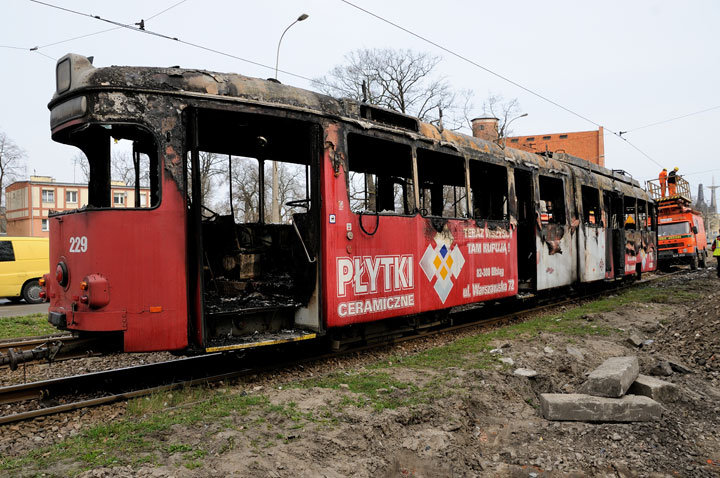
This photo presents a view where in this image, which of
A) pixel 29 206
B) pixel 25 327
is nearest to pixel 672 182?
pixel 25 327

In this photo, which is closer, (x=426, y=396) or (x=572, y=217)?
(x=426, y=396)

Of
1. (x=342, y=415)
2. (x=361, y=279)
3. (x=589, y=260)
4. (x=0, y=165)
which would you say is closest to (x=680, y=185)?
(x=589, y=260)

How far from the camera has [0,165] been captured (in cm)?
4447

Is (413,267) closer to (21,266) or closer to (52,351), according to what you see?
(52,351)

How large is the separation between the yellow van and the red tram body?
11.5 m

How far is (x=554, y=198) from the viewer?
12117 mm

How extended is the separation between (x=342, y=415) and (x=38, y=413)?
266cm

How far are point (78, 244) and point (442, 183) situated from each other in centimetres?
600

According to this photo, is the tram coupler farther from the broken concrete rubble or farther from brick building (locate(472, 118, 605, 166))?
brick building (locate(472, 118, 605, 166))

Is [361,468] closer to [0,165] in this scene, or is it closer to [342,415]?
[342,415]

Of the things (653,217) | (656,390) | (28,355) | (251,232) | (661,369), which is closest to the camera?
(28,355)

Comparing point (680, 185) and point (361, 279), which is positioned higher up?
point (680, 185)

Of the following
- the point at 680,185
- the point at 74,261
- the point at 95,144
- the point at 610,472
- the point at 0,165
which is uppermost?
the point at 0,165

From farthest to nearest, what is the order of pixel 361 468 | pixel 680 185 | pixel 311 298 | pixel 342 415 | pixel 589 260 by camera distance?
1. pixel 680 185
2. pixel 589 260
3. pixel 311 298
4. pixel 342 415
5. pixel 361 468
